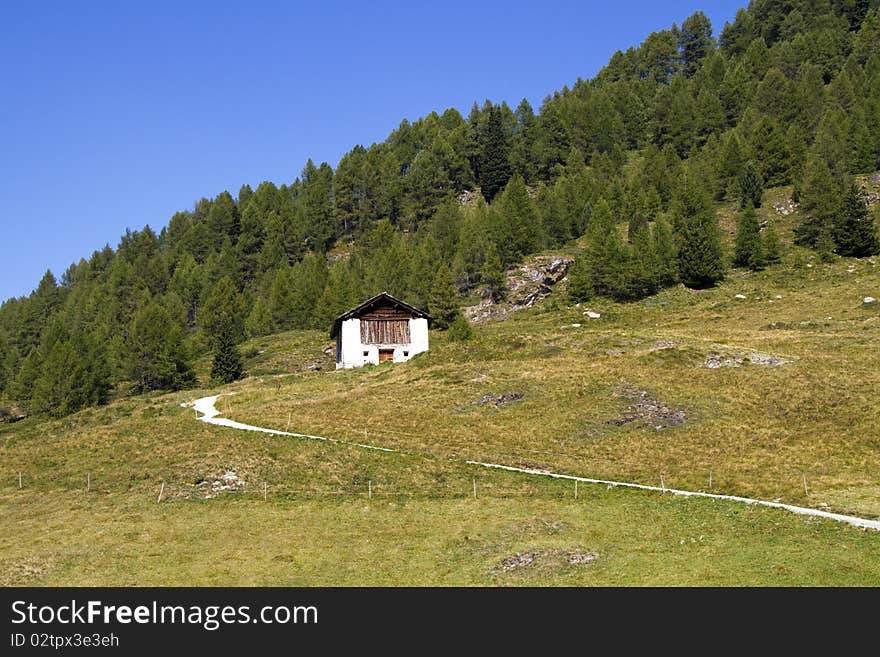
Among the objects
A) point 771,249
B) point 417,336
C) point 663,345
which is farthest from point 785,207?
point 417,336

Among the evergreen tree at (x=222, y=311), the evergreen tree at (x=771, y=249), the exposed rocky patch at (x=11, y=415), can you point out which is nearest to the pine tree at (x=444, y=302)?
the evergreen tree at (x=222, y=311)

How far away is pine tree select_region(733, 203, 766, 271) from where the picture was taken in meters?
99.1

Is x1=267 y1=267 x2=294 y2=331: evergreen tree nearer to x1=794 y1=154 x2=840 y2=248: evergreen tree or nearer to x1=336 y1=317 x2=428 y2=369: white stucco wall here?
x1=336 y1=317 x2=428 y2=369: white stucco wall

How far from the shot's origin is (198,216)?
192 m

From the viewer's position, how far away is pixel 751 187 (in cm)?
11838

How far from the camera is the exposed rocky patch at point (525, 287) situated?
105812 mm

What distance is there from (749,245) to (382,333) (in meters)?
55.5

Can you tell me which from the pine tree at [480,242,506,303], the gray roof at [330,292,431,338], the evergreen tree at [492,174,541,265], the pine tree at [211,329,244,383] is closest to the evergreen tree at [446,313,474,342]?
the gray roof at [330,292,431,338]

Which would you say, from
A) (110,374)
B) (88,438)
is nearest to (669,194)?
(110,374)

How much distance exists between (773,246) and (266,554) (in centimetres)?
9361

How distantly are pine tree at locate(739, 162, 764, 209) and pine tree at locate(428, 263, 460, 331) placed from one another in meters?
53.0

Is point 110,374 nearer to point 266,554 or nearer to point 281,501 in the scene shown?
point 281,501

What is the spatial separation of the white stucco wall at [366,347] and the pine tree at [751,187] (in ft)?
224
